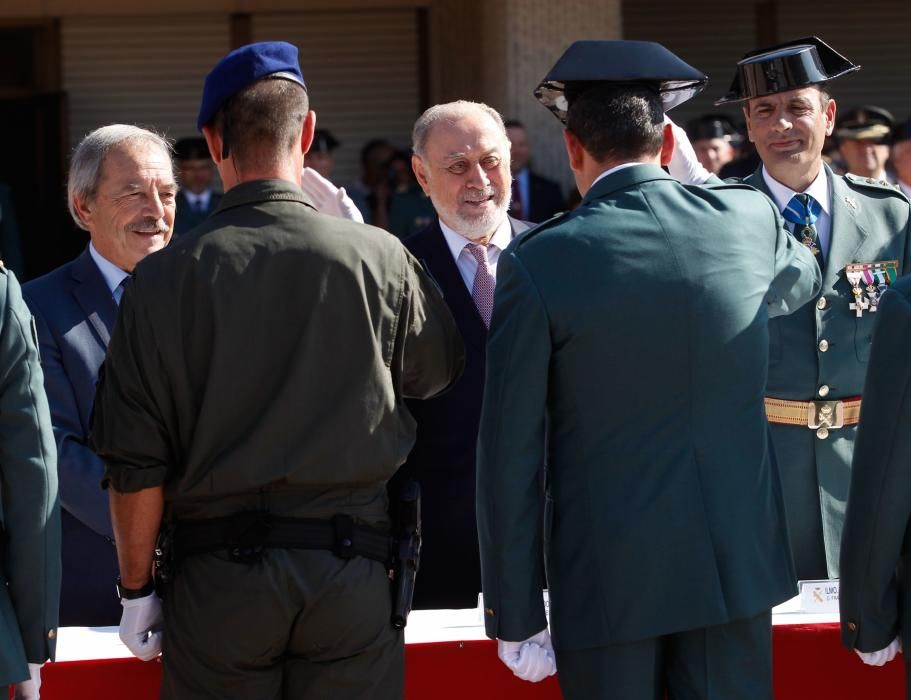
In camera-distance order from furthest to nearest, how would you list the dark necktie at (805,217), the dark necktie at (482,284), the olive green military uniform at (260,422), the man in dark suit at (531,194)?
the man in dark suit at (531,194) → the dark necktie at (805,217) → the dark necktie at (482,284) → the olive green military uniform at (260,422)

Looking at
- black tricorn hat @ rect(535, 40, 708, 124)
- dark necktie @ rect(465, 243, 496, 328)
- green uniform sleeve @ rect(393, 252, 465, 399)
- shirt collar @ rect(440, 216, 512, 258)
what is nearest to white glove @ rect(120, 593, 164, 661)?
green uniform sleeve @ rect(393, 252, 465, 399)

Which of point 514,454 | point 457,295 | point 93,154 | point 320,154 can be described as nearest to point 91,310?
point 93,154

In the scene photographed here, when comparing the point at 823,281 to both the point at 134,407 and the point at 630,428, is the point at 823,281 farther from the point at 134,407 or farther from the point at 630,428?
the point at 134,407

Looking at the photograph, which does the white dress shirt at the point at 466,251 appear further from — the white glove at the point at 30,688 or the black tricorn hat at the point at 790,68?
the white glove at the point at 30,688

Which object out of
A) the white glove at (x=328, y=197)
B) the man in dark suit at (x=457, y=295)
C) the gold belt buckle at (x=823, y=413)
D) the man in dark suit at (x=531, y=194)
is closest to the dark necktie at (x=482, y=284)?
the man in dark suit at (x=457, y=295)

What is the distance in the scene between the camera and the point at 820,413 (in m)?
3.48

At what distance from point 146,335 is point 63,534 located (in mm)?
1024

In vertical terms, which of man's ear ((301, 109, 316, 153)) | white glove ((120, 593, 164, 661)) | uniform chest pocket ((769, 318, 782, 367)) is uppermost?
man's ear ((301, 109, 316, 153))

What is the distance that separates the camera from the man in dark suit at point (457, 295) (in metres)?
3.29

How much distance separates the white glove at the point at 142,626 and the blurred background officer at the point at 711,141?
16.6ft

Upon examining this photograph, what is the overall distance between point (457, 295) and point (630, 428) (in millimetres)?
1113

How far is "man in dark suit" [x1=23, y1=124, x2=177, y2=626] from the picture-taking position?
3047mm

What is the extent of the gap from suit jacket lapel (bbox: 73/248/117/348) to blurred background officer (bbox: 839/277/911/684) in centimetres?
164

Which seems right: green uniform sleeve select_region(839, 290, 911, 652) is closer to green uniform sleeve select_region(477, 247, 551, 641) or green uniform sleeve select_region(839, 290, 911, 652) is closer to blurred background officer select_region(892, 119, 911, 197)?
green uniform sleeve select_region(477, 247, 551, 641)
